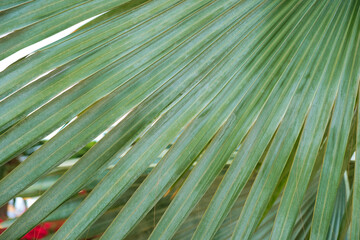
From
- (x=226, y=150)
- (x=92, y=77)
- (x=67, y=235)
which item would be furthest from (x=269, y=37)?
(x=67, y=235)

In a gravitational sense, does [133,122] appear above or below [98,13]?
below

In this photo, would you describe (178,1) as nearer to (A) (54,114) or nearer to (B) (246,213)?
(A) (54,114)

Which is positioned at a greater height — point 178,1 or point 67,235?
point 178,1

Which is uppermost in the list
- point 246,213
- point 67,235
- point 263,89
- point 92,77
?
point 263,89

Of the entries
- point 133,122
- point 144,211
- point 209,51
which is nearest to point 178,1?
point 209,51

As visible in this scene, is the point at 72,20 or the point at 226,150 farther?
the point at 226,150

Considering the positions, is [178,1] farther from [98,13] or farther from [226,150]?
[226,150]
